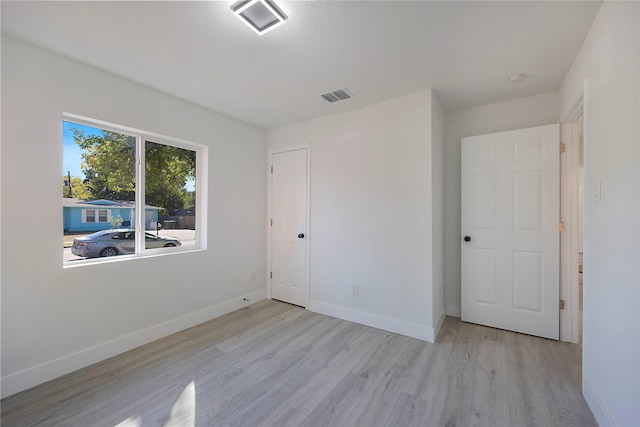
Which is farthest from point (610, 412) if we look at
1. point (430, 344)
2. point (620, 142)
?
point (620, 142)

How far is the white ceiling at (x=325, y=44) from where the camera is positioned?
1.60 m

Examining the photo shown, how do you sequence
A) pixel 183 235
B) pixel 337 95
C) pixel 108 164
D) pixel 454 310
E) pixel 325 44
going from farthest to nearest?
pixel 454 310
pixel 183 235
pixel 337 95
pixel 108 164
pixel 325 44

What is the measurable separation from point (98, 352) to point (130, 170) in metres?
1.70

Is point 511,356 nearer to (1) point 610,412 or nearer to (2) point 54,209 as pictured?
(1) point 610,412

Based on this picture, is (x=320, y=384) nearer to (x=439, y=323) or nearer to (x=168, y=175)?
(x=439, y=323)

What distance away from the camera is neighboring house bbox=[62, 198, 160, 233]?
7.24 feet

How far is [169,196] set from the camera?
2.94 m

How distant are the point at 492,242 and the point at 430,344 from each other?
1.34 metres

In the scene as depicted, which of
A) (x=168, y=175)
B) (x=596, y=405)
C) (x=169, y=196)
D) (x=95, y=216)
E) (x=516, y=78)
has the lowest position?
(x=596, y=405)

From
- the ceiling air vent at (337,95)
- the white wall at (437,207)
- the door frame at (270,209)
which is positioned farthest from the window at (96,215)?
the white wall at (437,207)

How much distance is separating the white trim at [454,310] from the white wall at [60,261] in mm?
2944

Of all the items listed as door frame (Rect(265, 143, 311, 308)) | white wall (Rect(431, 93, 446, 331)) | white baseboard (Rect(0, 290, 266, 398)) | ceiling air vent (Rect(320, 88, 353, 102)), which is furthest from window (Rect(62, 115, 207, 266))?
white wall (Rect(431, 93, 446, 331))

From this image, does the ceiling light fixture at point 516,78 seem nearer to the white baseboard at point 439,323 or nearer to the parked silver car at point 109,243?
the white baseboard at point 439,323

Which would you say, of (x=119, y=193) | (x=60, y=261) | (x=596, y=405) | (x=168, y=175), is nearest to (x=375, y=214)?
(x=596, y=405)
